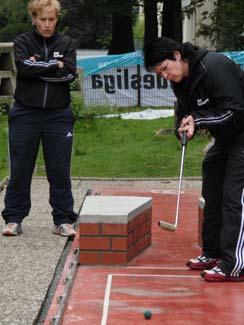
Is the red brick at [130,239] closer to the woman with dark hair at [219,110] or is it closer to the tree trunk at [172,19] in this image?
the woman with dark hair at [219,110]

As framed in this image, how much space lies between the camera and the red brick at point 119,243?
207 inches

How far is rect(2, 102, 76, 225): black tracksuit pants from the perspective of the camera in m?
6.00

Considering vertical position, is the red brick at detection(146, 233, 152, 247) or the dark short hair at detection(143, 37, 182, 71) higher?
the dark short hair at detection(143, 37, 182, 71)

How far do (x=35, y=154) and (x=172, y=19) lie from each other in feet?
33.1

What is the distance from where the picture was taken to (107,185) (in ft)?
28.3

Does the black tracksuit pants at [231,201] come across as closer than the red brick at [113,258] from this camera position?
Yes

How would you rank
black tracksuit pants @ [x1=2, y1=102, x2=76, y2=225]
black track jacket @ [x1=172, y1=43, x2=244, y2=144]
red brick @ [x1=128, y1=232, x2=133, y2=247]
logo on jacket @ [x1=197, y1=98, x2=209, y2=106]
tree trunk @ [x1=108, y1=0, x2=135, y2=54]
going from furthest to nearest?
1. tree trunk @ [x1=108, y1=0, x2=135, y2=54]
2. black tracksuit pants @ [x1=2, y1=102, x2=76, y2=225]
3. red brick @ [x1=128, y1=232, x2=133, y2=247]
4. logo on jacket @ [x1=197, y1=98, x2=209, y2=106]
5. black track jacket @ [x1=172, y1=43, x2=244, y2=144]

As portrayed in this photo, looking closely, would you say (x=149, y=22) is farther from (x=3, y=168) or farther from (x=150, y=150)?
(x=3, y=168)

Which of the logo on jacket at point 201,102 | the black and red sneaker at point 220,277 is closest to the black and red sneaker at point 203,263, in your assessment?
the black and red sneaker at point 220,277

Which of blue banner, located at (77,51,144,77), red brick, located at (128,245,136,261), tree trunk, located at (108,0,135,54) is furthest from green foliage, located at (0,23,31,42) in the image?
red brick, located at (128,245,136,261)

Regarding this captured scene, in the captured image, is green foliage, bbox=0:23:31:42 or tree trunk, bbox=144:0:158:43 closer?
tree trunk, bbox=144:0:158:43

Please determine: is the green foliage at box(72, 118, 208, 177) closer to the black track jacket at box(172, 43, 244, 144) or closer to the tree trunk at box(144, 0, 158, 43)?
the tree trunk at box(144, 0, 158, 43)

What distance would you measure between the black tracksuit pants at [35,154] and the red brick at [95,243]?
0.97 meters

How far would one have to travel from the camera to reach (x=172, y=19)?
15617mm
